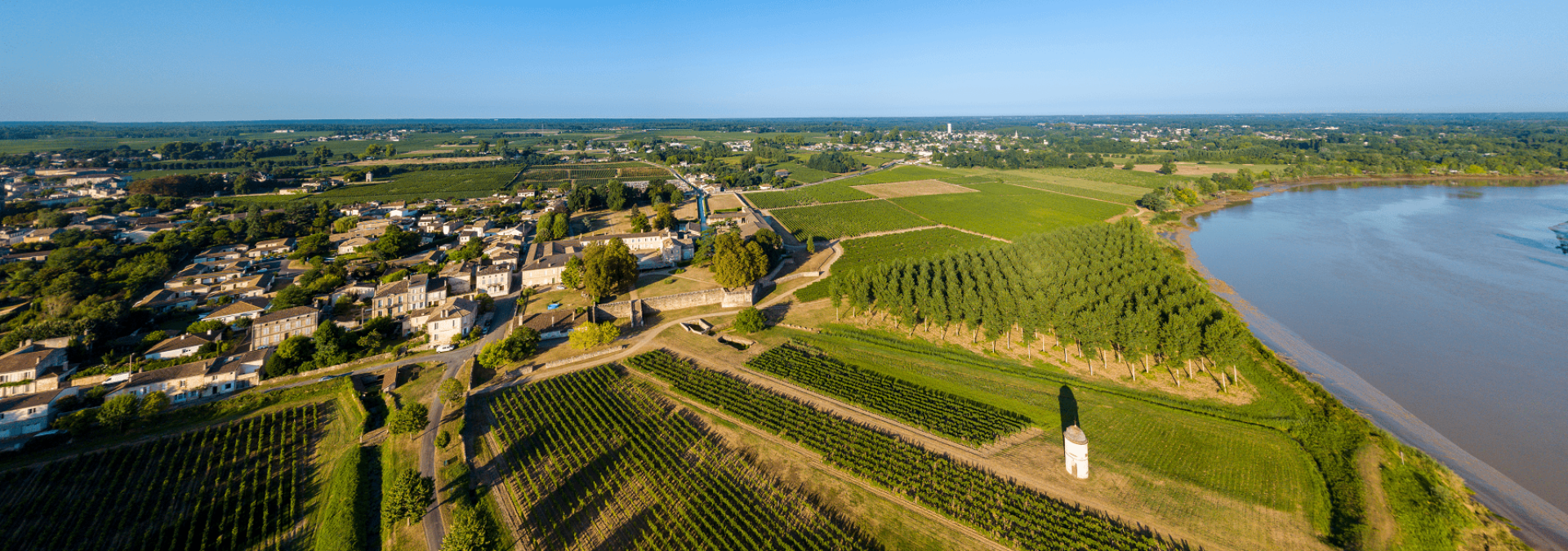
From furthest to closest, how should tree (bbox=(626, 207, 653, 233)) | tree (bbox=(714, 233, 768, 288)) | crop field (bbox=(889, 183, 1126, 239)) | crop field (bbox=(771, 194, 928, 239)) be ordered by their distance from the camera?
A: crop field (bbox=(889, 183, 1126, 239))
crop field (bbox=(771, 194, 928, 239))
tree (bbox=(626, 207, 653, 233))
tree (bbox=(714, 233, 768, 288))

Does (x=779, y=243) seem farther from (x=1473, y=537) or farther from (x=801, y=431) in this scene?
(x=1473, y=537)

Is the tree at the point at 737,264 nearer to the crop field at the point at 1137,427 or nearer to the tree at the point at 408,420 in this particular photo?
the crop field at the point at 1137,427

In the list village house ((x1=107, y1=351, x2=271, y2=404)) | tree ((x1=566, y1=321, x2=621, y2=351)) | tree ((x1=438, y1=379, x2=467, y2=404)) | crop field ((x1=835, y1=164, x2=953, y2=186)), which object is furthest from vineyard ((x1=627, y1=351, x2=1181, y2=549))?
crop field ((x1=835, y1=164, x2=953, y2=186))

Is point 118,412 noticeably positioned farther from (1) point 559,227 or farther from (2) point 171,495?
(1) point 559,227

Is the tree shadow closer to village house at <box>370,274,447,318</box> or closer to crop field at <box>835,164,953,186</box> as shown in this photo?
village house at <box>370,274,447,318</box>

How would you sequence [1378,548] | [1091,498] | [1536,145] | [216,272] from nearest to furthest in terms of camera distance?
[1378,548]
[1091,498]
[216,272]
[1536,145]

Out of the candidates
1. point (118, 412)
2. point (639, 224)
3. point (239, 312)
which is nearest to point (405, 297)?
point (239, 312)

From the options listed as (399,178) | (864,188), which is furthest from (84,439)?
(399,178)

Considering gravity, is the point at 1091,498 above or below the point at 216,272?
below
